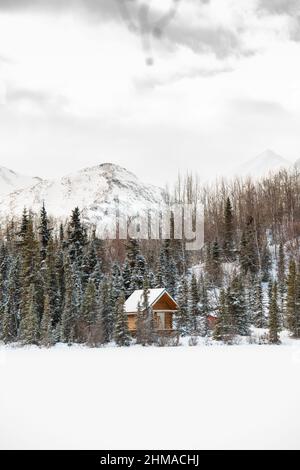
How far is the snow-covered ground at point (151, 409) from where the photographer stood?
7574 mm

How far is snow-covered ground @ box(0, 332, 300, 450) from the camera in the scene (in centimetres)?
757

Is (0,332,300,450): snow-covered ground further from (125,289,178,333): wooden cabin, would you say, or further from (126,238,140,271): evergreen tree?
(126,238,140,271): evergreen tree

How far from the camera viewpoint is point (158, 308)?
38156 millimetres

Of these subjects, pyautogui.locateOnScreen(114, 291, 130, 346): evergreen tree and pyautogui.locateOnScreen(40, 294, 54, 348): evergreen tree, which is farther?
pyautogui.locateOnScreen(40, 294, 54, 348): evergreen tree

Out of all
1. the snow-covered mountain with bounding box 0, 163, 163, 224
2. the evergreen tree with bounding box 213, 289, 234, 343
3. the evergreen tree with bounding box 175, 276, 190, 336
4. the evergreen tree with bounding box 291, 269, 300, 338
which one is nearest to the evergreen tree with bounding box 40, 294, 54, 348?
the evergreen tree with bounding box 175, 276, 190, 336

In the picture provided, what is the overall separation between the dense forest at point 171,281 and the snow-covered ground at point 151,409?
1746 centimetres

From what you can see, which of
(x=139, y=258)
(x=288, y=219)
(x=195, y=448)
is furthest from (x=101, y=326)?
(x=288, y=219)

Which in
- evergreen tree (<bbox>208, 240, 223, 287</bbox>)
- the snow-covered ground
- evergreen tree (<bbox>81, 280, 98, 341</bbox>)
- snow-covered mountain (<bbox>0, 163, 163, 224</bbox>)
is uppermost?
snow-covered mountain (<bbox>0, 163, 163, 224</bbox>)

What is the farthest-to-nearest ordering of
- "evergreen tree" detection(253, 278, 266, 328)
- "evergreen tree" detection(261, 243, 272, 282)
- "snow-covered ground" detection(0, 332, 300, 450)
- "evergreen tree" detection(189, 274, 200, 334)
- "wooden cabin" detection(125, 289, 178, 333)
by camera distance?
"evergreen tree" detection(261, 243, 272, 282) < "evergreen tree" detection(253, 278, 266, 328) < "evergreen tree" detection(189, 274, 200, 334) < "wooden cabin" detection(125, 289, 178, 333) < "snow-covered ground" detection(0, 332, 300, 450)

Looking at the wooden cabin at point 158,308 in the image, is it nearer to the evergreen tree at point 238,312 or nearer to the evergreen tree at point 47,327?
the evergreen tree at point 238,312

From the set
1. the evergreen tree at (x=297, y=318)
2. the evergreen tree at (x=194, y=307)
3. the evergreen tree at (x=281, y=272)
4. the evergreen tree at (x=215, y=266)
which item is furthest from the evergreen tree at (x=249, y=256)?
the evergreen tree at (x=297, y=318)

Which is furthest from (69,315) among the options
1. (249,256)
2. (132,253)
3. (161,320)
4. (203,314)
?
(249,256)

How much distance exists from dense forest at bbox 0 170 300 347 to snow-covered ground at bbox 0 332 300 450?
17.5 m

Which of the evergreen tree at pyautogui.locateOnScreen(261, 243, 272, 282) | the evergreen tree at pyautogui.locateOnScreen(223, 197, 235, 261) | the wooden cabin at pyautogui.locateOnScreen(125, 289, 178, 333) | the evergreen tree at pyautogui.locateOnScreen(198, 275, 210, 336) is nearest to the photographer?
the evergreen tree at pyautogui.locateOnScreen(198, 275, 210, 336)
